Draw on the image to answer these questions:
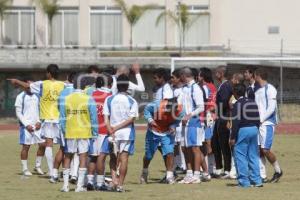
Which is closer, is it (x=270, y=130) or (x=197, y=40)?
(x=270, y=130)

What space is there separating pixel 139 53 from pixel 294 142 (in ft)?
74.2

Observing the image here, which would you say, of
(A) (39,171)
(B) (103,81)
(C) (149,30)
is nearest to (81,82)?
(B) (103,81)

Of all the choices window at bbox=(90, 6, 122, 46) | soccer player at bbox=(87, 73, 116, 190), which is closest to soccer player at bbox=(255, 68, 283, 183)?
soccer player at bbox=(87, 73, 116, 190)

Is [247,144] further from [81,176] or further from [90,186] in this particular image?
[81,176]

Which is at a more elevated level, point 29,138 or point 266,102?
point 266,102

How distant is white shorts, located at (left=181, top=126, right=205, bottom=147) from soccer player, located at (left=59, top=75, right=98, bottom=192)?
2684mm

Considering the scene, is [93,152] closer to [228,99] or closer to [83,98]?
[83,98]

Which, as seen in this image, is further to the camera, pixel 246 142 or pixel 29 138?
pixel 29 138

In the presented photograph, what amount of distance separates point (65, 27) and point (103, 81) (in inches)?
1566

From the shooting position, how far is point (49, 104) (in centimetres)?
2022

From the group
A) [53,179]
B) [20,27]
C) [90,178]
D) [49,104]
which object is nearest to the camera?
[90,178]

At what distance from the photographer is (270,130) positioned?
1928 cm

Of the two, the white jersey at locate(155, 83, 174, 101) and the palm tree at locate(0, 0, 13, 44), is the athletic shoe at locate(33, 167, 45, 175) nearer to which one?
the white jersey at locate(155, 83, 174, 101)

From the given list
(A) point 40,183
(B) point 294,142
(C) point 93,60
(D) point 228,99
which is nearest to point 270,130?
(D) point 228,99
